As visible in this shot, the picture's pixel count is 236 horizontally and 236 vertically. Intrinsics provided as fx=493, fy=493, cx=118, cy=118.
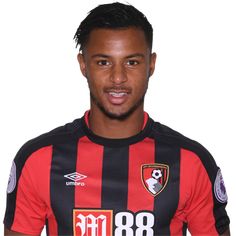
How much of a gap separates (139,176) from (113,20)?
0.72 meters

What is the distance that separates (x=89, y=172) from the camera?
229 cm

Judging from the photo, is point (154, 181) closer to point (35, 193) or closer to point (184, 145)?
point (184, 145)

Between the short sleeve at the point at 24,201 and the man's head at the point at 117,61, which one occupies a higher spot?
the man's head at the point at 117,61

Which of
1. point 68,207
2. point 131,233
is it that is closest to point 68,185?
point 68,207

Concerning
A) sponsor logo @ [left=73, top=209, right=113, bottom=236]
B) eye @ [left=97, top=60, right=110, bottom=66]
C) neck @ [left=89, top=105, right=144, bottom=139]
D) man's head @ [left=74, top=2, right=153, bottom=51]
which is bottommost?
sponsor logo @ [left=73, top=209, right=113, bottom=236]

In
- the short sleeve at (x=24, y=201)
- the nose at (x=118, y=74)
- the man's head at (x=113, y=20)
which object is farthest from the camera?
the short sleeve at (x=24, y=201)

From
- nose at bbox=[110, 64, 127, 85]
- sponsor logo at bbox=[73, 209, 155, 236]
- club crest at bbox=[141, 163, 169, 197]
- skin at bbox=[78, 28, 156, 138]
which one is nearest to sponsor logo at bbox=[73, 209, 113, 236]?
sponsor logo at bbox=[73, 209, 155, 236]

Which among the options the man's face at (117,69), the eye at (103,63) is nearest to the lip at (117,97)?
the man's face at (117,69)

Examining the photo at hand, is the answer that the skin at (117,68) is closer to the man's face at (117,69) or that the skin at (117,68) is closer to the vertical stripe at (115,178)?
the man's face at (117,69)

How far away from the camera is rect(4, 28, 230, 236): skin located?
83.7 inches

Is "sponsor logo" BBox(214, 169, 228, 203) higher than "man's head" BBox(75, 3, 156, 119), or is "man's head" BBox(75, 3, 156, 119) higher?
"man's head" BBox(75, 3, 156, 119)

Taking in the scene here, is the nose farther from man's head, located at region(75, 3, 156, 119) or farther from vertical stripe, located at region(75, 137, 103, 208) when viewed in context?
vertical stripe, located at region(75, 137, 103, 208)

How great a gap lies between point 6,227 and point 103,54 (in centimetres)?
98

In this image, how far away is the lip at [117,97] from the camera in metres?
2.12
